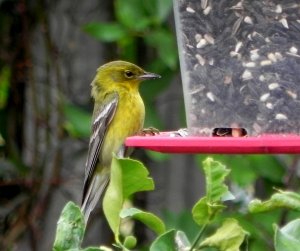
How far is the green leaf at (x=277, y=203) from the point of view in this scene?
6.35ft

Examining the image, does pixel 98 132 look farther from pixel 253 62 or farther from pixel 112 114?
pixel 253 62

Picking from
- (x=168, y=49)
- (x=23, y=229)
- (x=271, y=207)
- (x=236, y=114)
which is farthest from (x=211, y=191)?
(x=23, y=229)

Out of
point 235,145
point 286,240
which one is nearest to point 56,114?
point 235,145

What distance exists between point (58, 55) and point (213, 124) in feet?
7.51

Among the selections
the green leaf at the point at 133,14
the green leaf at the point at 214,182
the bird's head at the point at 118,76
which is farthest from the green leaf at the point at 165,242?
the green leaf at the point at 133,14

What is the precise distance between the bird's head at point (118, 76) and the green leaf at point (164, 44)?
0.50ft

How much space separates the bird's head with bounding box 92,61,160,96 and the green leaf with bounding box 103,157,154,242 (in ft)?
9.59

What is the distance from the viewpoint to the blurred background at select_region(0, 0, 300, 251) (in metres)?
5.52

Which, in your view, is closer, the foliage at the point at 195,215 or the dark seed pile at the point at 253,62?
the foliage at the point at 195,215

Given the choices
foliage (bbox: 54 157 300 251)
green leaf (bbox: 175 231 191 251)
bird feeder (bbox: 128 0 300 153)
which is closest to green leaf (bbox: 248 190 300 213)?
foliage (bbox: 54 157 300 251)

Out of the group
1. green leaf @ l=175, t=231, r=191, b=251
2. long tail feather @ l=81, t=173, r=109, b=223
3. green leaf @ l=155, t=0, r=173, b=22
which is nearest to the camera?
green leaf @ l=175, t=231, r=191, b=251

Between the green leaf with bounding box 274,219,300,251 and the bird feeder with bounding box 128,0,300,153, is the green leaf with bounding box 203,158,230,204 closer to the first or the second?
the green leaf with bounding box 274,219,300,251

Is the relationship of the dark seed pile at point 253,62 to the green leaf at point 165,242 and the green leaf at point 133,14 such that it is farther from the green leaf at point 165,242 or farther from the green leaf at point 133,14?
the green leaf at point 133,14

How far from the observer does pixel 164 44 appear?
514 centimetres
